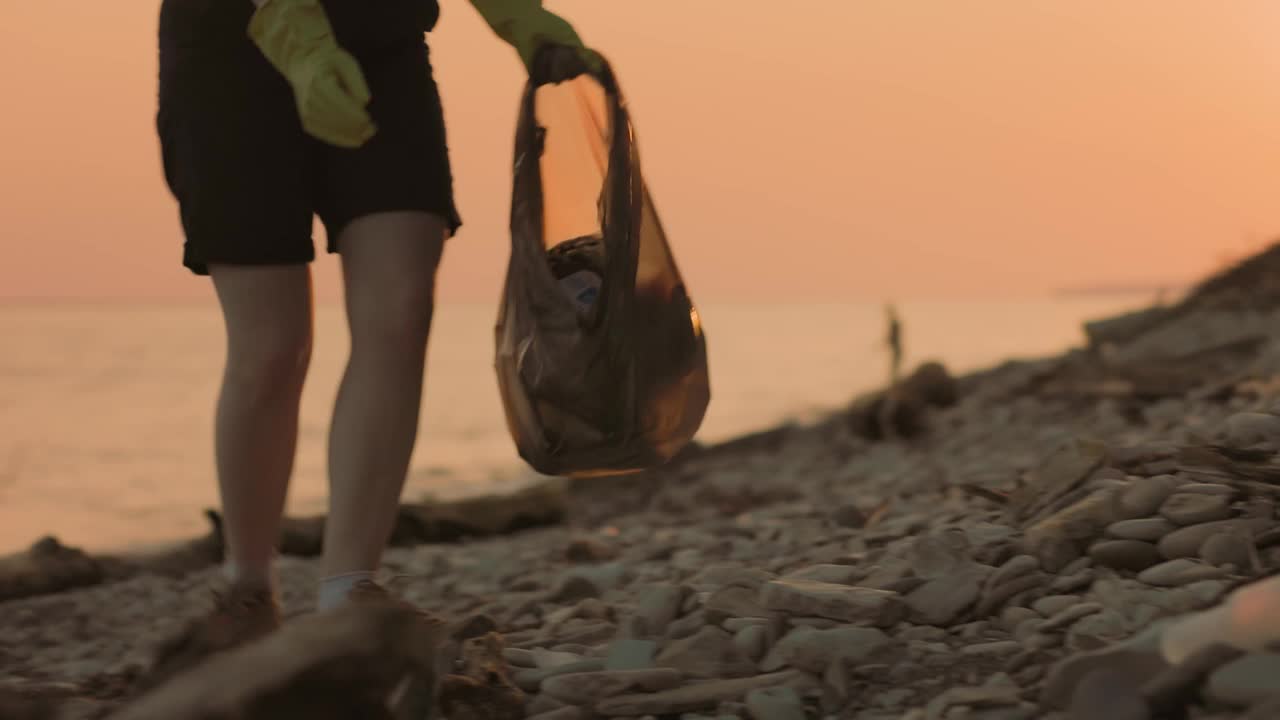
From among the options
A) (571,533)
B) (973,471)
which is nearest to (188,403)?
(571,533)

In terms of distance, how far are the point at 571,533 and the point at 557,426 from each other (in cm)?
349

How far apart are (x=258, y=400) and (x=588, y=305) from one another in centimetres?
68

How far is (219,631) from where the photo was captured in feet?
7.46

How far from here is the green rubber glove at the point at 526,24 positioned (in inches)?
102

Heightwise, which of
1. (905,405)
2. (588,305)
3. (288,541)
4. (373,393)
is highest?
(588,305)

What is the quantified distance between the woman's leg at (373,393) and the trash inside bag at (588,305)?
197 millimetres

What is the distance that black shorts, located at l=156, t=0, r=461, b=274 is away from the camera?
2336 millimetres

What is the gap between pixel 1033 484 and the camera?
3.01m

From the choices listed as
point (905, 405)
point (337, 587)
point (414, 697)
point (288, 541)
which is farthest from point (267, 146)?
point (905, 405)

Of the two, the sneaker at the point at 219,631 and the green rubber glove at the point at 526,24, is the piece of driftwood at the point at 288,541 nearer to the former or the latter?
the sneaker at the point at 219,631

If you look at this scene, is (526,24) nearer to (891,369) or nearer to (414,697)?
(414,697)

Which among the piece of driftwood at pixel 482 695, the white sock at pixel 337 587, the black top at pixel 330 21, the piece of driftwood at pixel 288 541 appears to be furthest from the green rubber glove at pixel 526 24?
the piece of driftwood at pixel 288 541

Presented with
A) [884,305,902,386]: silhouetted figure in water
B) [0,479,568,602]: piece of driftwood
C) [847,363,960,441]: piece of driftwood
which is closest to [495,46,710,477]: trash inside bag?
[0,479,568,602]: piece of driftwood

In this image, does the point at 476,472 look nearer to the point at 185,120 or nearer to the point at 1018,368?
the point at 1018,368
